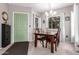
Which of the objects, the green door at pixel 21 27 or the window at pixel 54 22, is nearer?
the green door at pixel 21 27

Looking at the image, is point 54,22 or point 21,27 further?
point 54,22

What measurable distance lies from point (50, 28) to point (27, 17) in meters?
1.51

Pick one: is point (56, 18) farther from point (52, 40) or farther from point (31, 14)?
point (52, 40)

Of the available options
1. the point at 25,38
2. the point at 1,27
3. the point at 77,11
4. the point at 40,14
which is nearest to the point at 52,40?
the point at 77,11

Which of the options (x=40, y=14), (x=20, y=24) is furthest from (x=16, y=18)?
(x=40, y=14)

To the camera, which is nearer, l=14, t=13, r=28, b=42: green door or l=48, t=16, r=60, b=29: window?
l=14, t=13, r=28, b=42: green door

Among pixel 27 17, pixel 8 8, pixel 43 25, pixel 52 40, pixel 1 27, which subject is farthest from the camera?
pixel 43 25

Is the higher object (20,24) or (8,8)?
(8,8)

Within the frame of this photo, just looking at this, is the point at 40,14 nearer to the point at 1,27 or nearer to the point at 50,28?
the point at 50,28

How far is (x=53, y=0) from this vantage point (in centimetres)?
308

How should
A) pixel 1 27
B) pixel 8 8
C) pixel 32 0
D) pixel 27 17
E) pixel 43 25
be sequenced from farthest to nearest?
pixel 43 25
pixel 27 17
pixel 8 8
pixel 1 27
pixel 32 0

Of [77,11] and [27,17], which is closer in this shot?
[77,11]

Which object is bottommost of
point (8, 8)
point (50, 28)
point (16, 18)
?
point (50, 28)

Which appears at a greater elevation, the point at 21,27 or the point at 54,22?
the point at 54,22
